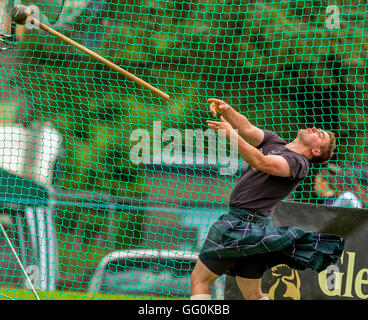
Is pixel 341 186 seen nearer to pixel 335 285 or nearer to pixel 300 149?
pixel 335 285

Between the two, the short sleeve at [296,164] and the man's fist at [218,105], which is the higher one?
the man's fist at [218,105]

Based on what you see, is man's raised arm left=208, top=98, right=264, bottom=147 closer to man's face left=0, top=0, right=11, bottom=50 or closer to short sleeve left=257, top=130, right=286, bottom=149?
short sleeve left=257, top=130, right=286, bottom=149

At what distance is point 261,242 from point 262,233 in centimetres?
6

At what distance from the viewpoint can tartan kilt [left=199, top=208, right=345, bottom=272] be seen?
164 inches

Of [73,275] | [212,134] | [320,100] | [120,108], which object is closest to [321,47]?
[320,100]

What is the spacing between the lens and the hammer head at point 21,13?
4941mm

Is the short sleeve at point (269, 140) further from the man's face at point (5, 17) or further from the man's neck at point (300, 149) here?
the man's face at point (5, 17)

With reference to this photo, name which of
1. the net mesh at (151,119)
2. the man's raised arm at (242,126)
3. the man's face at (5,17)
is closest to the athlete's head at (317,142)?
the man's raised arm at (242,126)

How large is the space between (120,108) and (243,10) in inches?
59.3

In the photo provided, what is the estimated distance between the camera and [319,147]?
435 cm

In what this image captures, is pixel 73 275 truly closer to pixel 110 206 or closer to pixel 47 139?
pixel 110 206

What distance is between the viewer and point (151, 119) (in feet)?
22.9

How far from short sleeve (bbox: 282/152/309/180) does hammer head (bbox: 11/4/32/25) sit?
2.05 meters

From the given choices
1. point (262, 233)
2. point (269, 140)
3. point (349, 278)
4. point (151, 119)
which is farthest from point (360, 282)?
point (151, 119)
